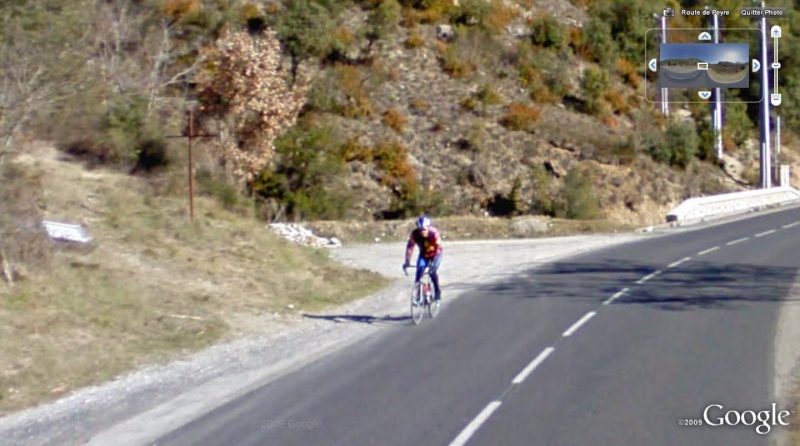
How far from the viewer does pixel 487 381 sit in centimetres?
1234

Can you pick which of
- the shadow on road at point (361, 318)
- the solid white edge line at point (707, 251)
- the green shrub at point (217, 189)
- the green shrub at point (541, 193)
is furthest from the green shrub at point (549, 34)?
the shadow on road at point (361, 318)

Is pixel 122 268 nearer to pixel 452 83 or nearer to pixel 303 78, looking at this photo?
pixel 303 78

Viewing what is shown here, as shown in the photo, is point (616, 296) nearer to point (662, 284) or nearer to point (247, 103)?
point (662, 284)

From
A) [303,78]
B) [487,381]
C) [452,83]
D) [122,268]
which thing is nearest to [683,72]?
[452,83]

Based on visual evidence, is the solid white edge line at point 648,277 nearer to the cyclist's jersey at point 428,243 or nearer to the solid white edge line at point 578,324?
the solid white edge line at point 578,324

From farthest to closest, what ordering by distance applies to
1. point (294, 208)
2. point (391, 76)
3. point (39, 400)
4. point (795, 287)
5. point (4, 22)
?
point (391, 76)
point (294, 208)
point (795, 287)
point (4, 22)
point (39, 400)

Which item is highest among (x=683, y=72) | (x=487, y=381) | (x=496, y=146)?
(x=683, y=72)

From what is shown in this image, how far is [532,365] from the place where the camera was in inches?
523

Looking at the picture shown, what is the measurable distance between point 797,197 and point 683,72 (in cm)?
775

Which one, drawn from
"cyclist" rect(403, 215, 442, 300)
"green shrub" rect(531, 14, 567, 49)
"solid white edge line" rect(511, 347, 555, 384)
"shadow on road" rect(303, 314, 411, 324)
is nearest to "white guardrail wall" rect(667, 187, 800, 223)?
"green shrub" rect(531, 14, 567, 49)

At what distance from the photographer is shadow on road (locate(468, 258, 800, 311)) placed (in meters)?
19.4

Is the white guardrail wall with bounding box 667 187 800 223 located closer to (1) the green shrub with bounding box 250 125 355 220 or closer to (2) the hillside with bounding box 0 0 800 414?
(2) the hillside with bounding box 0 0 800 414

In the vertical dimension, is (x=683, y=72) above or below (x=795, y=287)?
above

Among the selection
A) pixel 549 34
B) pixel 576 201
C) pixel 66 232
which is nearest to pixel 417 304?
pixel 66 232
